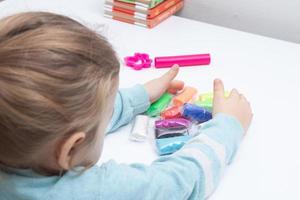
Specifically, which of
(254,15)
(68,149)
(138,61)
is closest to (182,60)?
(138,61)

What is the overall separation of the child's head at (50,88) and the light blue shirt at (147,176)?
0.02 meters

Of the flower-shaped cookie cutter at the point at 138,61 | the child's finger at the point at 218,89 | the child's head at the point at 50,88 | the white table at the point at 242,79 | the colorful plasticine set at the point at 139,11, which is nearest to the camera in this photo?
the child's head at the point at 50,88

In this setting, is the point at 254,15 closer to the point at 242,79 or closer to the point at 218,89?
the point at 242,79

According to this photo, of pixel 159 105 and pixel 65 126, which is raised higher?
pixel 65 126

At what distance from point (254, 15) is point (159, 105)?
0.43m

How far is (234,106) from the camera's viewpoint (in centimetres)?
72

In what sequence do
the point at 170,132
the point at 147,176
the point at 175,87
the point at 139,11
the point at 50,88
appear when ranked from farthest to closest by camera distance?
the point at 139,11 < the point at 175,87 < the point at 170,132 < the point at 147,176 < the point at 50,88

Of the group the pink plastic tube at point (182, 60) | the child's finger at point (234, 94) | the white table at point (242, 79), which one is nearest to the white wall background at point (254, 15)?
the white table at point (242, 79)

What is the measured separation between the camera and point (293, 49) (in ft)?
3.15

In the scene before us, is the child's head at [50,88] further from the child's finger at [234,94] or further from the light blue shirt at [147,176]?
the child's finger at [234,94]

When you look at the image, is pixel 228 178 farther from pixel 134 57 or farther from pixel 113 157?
pixel 134 57

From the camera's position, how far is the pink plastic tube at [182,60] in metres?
0.88

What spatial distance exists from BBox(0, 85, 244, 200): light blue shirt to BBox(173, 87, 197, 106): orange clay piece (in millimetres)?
74

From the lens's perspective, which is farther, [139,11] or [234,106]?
[139,11]
